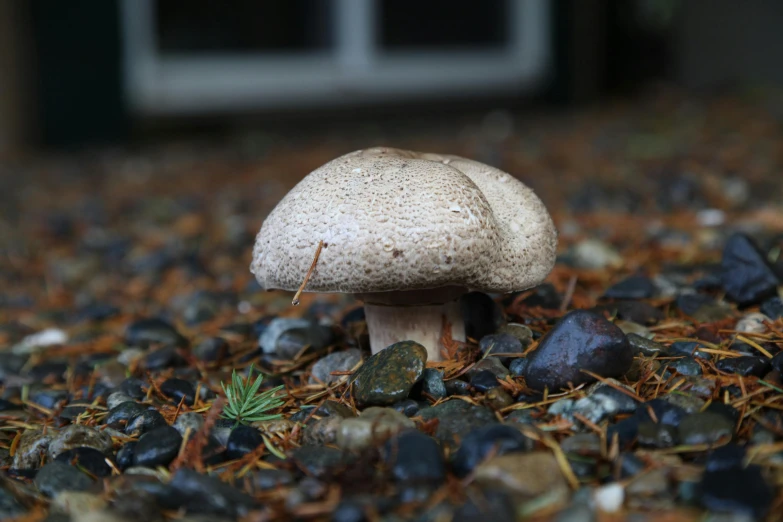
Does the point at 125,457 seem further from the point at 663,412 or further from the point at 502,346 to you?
the point at 663,412

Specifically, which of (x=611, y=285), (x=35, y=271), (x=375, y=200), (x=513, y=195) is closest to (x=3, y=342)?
(x=35, y=271)

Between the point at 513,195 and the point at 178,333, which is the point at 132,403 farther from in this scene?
the point at 513,195

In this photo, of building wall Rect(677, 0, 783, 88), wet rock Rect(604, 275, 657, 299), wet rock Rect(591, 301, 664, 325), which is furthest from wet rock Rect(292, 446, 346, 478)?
building wall Rect(677, 0, 783, 88)

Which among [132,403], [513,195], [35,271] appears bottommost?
[35,271]

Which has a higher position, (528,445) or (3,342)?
(528,445)

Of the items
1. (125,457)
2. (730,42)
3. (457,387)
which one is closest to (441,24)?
(730,42)

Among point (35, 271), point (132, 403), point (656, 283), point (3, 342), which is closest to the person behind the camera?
point (132, 403)

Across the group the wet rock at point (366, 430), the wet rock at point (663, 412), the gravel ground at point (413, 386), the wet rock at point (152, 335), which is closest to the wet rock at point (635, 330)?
the gravel ground at point (413, 386)
